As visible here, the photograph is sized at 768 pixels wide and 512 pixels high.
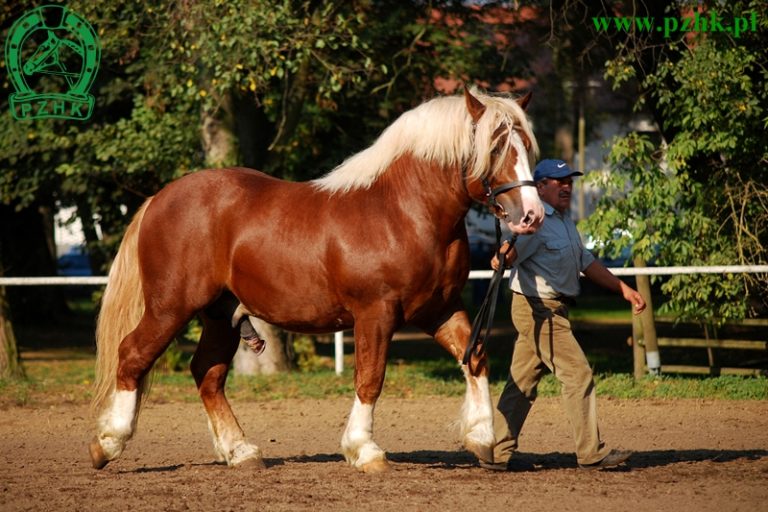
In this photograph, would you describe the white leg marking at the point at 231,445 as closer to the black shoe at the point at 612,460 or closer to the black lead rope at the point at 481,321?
the black lead rope at the point at 481,321

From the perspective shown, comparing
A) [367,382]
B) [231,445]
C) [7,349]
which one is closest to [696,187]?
[367,382]

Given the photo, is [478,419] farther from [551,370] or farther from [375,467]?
[375,467]

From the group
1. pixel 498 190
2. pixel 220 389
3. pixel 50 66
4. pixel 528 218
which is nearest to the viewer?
pixel 528 218

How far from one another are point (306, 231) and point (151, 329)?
1.28 m

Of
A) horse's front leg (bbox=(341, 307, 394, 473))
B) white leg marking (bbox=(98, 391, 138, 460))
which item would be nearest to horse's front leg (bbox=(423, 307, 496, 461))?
horse's front leg (bbox=(341, 307, 394, 473))

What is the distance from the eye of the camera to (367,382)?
5.86 meters

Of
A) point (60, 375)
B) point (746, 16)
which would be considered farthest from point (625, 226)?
point (60, 375)

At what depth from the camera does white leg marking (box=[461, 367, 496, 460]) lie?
5816mm

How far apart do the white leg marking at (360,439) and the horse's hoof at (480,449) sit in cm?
52

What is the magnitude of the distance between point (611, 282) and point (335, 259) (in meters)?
1.72

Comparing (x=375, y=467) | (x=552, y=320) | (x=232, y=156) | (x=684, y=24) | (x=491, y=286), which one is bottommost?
(x=375, y=467)

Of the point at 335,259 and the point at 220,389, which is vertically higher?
the point at 335,259

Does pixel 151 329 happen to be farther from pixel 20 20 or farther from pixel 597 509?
pixel 20 20

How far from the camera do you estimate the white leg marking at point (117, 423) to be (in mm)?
6324
